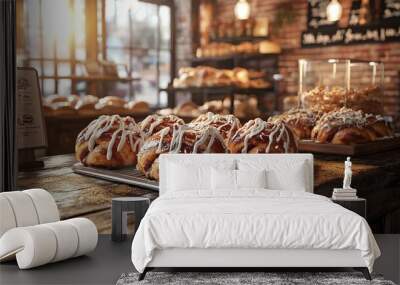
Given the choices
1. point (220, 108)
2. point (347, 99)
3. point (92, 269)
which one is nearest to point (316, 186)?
point (347, 99)

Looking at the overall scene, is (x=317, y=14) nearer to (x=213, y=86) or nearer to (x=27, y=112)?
(x=213, y=86)

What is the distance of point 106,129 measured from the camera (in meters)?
4.27

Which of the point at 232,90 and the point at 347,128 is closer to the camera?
the point at 347,128

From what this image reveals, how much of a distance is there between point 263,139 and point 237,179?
0.36m

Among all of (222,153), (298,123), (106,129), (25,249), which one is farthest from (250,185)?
(25,249)

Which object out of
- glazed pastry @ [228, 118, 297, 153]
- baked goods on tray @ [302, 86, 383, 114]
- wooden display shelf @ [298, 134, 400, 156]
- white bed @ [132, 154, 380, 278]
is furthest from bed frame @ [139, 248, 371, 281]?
baked goods on tray @ [302, 86, 383, 114]

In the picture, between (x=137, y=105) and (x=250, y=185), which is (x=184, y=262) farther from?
(x=137, y=105)

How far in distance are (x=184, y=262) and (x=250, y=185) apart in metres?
0.95

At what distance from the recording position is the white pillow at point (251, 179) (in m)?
4.30

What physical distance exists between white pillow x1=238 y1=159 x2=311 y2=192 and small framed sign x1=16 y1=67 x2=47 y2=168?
70.8 inches

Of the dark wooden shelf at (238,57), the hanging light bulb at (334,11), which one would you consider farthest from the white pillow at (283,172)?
the hanging light bulb at (334,11)

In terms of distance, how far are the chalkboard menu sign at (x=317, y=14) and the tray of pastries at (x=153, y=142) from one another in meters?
1.20

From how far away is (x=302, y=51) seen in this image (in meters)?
5.29

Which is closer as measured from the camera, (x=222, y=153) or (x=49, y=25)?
(x=222, y=153)
